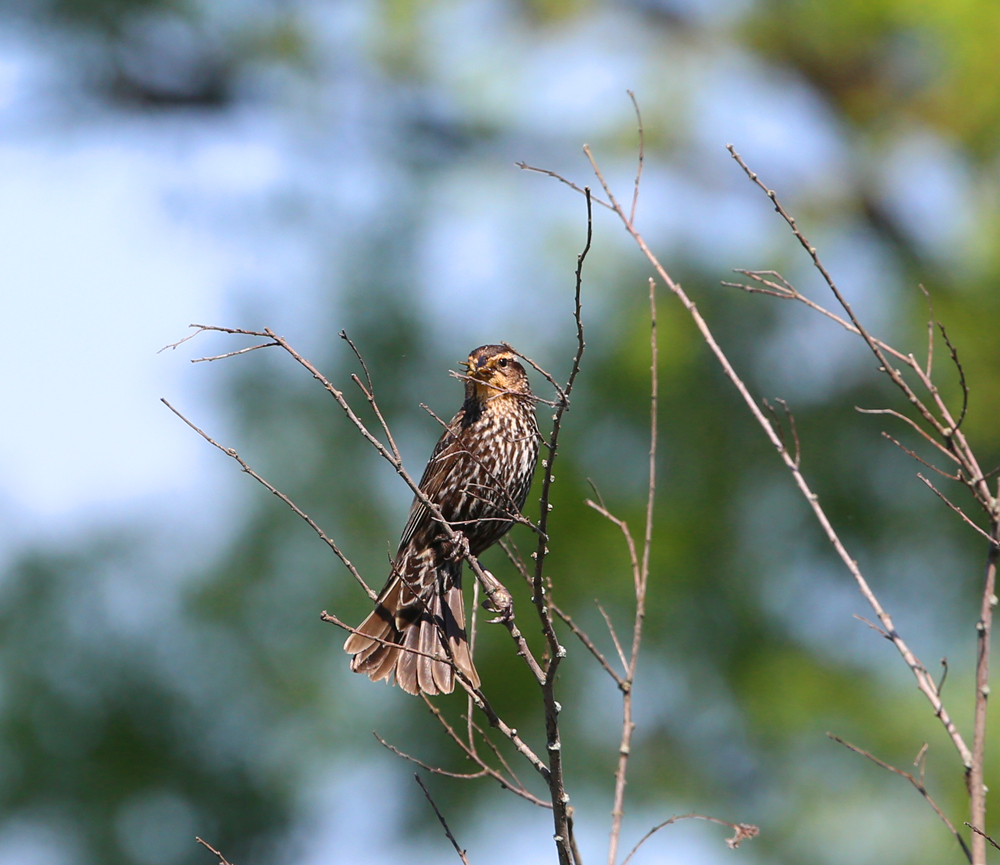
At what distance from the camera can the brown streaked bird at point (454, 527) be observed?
12.6 ft

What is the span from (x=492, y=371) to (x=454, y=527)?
0.54 m

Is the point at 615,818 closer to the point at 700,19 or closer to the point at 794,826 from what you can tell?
the point at 794,826

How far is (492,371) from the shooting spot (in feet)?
13.4

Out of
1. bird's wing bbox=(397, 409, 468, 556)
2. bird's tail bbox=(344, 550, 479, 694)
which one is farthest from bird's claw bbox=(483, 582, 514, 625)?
bird's wing bbox=(397, 409, 468, 556)

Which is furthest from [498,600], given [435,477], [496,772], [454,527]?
[435,477]

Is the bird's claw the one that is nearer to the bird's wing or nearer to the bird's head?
the bird's wing

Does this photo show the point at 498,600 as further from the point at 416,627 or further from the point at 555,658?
the point at 416,627

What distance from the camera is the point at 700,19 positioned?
9492mm

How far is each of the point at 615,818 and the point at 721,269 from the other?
18.6ft

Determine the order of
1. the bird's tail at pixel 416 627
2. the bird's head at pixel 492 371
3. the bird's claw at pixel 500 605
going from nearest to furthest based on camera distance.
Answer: the bird's claw at pixel 500 605 < the bird's tail at pixel 416 627 < the bird's head at pixel 492 371

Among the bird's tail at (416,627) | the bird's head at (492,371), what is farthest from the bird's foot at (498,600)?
the bird's head at (492,371)

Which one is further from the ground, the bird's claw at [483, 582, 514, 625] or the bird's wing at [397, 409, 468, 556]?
the bird's wing at [397, 409, 468, 556]

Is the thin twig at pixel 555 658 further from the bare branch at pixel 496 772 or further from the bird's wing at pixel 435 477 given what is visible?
the bird's wing at pixel 435 477

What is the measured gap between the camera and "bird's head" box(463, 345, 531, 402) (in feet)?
13.4
